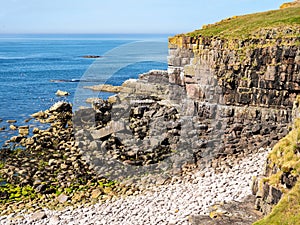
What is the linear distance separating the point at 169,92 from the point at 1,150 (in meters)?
19.0

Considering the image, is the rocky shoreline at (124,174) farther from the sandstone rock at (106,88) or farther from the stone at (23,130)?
the sandstone rock at (106,88)

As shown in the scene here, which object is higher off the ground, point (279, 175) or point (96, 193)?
point (279, 175)

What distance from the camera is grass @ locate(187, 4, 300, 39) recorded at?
105 ft

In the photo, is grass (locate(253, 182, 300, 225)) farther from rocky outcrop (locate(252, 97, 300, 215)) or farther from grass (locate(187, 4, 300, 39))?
grass (locate(187, 4, 300, 39))

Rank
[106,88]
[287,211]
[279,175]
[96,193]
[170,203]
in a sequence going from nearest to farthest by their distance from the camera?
[287,211], [279,175], [170,203], [96,193], [106,88]

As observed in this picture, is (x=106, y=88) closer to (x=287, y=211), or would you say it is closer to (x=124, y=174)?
(x=124, y=174)

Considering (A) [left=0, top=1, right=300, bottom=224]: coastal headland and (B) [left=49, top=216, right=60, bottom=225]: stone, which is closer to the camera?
(A) [left=0, top=1, right=300, bottom=224]: coastal headland

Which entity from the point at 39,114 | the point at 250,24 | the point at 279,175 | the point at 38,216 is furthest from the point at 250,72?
the point at 39,114

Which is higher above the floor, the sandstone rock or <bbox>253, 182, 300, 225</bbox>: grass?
<bbox>253, 182, 300, 225</bbox>: grass

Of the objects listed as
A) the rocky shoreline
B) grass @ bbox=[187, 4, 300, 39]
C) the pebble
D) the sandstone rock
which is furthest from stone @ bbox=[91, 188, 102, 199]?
the sandstone rock

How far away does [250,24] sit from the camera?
3491cm

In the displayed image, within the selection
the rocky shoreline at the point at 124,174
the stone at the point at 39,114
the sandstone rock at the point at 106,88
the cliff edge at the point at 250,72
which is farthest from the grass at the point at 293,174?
the sandstone rock at the point at 106,88

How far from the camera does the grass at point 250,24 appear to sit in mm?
31938

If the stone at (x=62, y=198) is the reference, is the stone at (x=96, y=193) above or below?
above
